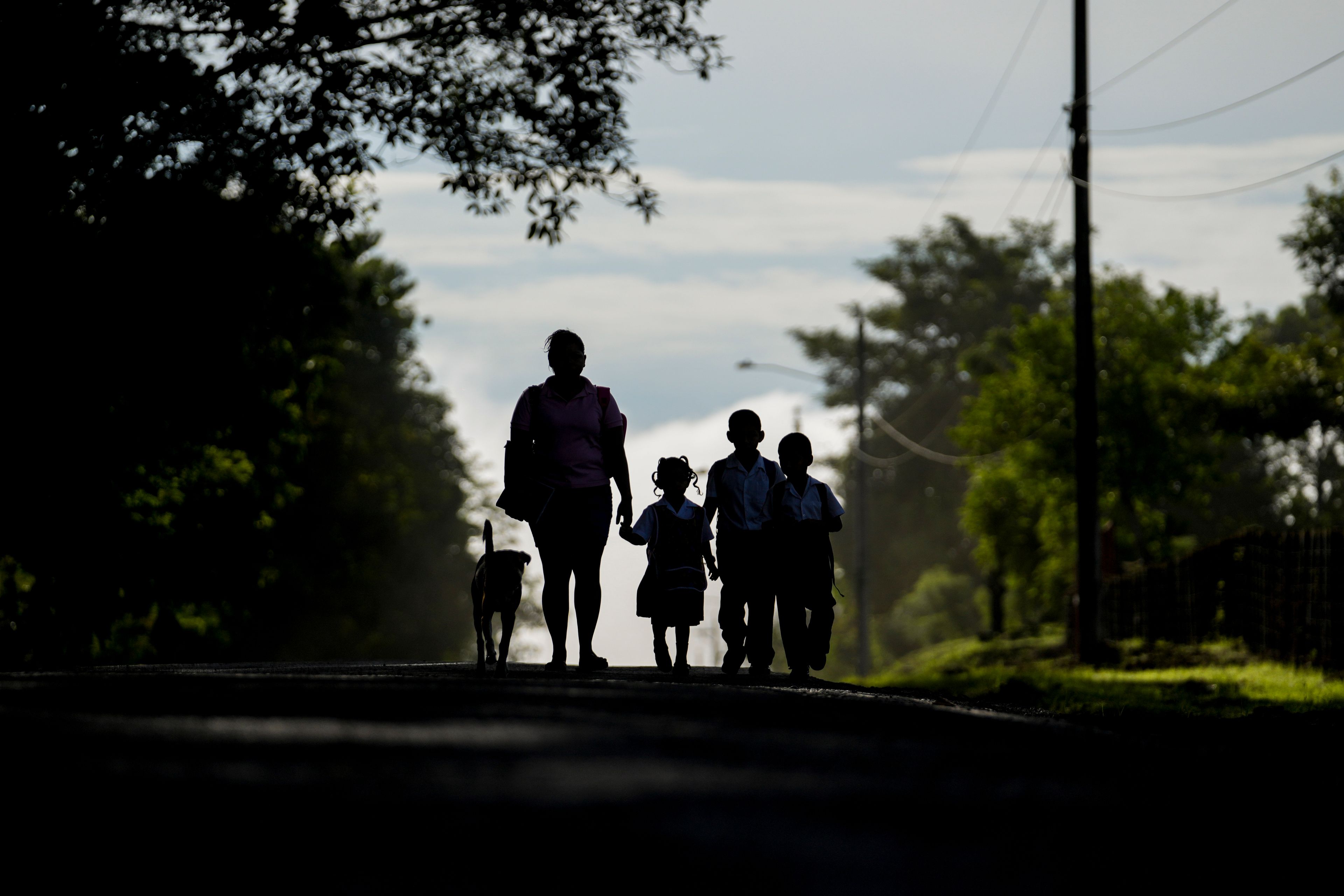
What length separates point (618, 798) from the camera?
3.13 metres

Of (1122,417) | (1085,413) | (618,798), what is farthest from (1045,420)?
(618,798)

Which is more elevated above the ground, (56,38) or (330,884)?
(56,38)

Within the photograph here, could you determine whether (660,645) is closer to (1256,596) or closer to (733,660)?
(733,660)

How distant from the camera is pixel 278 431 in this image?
2075cm

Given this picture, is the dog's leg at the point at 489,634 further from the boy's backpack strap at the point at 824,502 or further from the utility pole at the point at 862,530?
the utility pole at the point at 862,530

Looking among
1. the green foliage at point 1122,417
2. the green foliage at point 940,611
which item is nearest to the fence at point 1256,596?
the green foliage at point 1122,417

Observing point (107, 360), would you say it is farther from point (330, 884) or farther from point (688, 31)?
point (330, 884)

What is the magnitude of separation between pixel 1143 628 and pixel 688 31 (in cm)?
1722

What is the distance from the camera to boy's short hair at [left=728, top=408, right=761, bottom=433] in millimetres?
9797

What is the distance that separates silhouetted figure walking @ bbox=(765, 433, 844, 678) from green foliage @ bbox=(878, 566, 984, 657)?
201 ft

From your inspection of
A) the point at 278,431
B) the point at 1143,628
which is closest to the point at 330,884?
the point at 278,431

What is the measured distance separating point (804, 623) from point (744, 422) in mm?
1287

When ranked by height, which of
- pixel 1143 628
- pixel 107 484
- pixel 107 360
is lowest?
pixel 1143 628

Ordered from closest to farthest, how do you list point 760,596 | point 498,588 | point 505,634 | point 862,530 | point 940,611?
point 505,634
point 498,588
point 760,596
point 862,530
point 940,611
